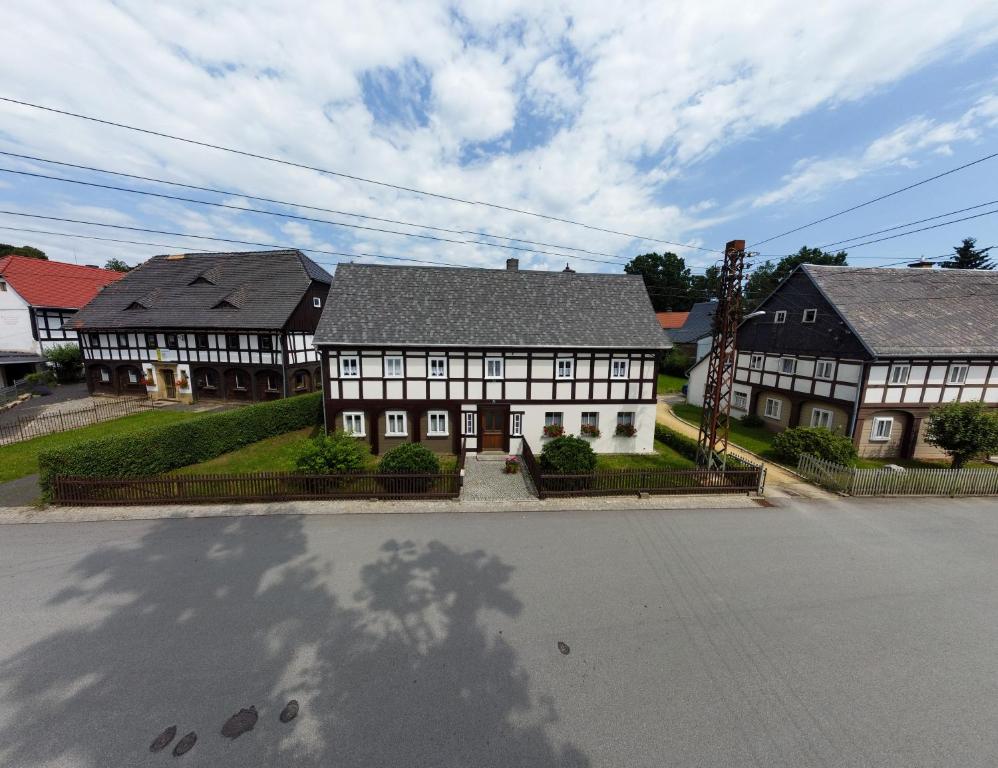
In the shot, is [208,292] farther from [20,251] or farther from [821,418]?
[20,251]

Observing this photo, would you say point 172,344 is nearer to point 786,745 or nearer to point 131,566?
point 131,566

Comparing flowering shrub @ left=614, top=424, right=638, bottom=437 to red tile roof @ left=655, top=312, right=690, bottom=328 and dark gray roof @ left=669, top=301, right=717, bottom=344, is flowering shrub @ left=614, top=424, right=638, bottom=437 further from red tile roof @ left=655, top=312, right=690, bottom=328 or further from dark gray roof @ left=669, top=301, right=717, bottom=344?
red tile roof @ left=655, top=312, right=690, bottom=328

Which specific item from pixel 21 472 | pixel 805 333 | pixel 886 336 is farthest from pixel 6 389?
pixel 886 336

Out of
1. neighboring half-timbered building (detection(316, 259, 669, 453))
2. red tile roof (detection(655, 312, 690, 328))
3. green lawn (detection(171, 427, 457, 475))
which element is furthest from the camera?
red tile roof (detection(655, 312, 690, 328))

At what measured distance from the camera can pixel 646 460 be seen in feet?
57.1

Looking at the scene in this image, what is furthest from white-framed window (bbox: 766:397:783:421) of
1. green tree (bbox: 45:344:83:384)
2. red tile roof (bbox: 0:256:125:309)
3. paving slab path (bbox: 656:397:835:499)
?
green tree (bbox: 45:344:83:384)

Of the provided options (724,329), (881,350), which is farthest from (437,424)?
(881,350)

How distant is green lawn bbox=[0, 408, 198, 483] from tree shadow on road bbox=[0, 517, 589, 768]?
9534 mm

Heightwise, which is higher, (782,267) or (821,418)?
(782,267)

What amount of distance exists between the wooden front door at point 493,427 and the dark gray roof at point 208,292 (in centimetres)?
1559

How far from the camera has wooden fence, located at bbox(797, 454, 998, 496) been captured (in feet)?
45.2

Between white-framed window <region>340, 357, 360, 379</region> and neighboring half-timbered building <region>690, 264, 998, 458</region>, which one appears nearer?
white-framed window <region>340, 357, 360, 379</region>

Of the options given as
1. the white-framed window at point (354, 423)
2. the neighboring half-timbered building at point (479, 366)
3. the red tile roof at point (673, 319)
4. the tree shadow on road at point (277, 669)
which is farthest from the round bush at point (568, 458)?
the red tile roof at point (673, 319)

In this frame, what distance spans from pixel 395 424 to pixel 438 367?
3405 mm
